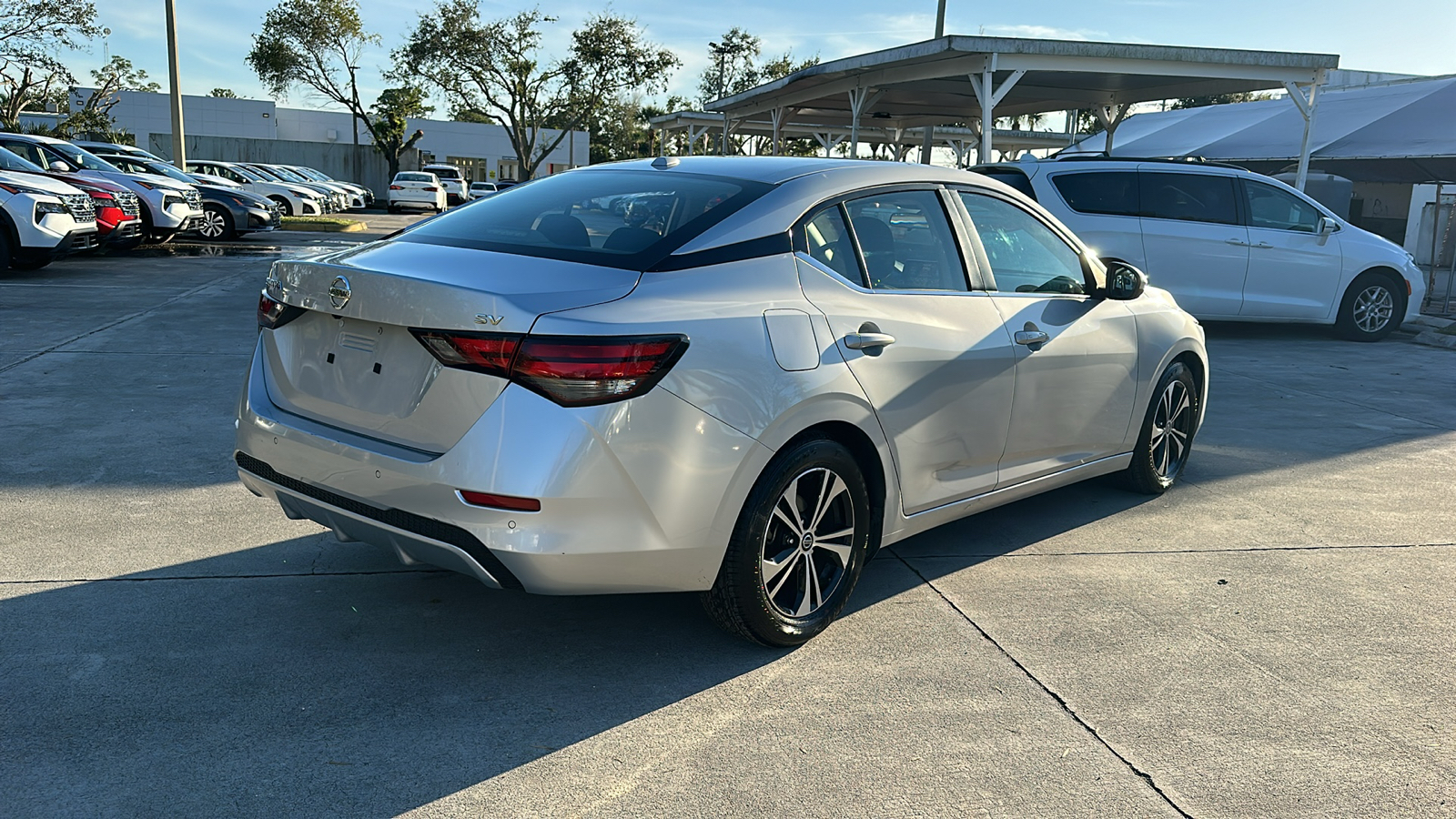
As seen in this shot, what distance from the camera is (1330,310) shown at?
12.4m

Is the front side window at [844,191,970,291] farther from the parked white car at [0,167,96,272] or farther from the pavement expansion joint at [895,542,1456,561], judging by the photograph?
the parked white car at [0,167,96,272]

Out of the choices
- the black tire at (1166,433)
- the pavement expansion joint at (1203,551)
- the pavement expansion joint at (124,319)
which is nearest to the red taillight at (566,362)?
the pavement expansion joint at (1203,551)

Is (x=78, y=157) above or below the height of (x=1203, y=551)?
above

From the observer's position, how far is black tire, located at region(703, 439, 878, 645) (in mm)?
3492

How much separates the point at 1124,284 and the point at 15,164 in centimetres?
1479

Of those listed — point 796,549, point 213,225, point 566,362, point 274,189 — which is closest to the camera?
point 566,362

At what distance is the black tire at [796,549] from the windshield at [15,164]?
14398mm

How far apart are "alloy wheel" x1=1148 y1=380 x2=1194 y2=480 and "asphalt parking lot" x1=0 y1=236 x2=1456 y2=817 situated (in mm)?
192

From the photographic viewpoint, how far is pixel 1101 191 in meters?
Answer: 11.4

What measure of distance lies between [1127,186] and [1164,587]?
7.97m

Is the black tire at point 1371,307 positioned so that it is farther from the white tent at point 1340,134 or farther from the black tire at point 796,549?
the black tire at point 796,549

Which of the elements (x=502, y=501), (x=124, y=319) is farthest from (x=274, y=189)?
(x=502, y=501)

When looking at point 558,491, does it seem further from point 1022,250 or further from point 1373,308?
point 1373,308

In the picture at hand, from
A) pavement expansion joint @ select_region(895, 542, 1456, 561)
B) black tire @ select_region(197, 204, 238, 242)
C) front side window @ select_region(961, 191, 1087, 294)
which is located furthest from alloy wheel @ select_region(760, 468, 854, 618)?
black tire @ select_region(197, 204, 238, 242)
